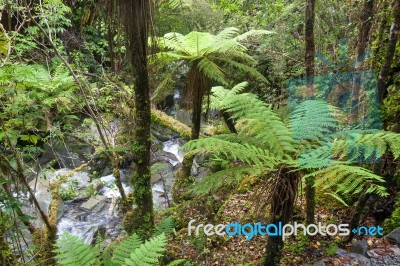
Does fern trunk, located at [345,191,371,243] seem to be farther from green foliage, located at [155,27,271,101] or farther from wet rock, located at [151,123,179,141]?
wet rock, located at [151,123,179,141]

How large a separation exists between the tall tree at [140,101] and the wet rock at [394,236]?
2.31 metres

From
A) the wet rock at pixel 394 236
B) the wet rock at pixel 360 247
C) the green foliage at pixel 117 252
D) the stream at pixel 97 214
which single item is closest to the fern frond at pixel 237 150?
the green foliage at pixel 117 252

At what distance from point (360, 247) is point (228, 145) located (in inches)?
68.1

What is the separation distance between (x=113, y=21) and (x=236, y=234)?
9.04 ft

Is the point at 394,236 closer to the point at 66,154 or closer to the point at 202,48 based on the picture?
the point at 202,48

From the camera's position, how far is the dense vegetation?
2158 mm

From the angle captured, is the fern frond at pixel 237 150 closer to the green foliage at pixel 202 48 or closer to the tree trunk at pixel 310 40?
the tree trunk at pixel 310 40

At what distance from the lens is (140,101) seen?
9.59ft

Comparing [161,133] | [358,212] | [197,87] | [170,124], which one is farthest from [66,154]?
[358,212]

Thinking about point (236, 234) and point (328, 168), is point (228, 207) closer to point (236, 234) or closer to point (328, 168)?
point (236, 234)

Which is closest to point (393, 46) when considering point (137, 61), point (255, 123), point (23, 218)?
point (255, 123)

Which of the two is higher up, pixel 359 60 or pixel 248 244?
pixel 359 60

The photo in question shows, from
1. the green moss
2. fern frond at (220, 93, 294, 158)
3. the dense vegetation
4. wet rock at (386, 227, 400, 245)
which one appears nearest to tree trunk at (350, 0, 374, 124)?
the dense vegetation

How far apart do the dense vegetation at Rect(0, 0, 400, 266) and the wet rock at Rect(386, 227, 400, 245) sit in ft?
0.21
